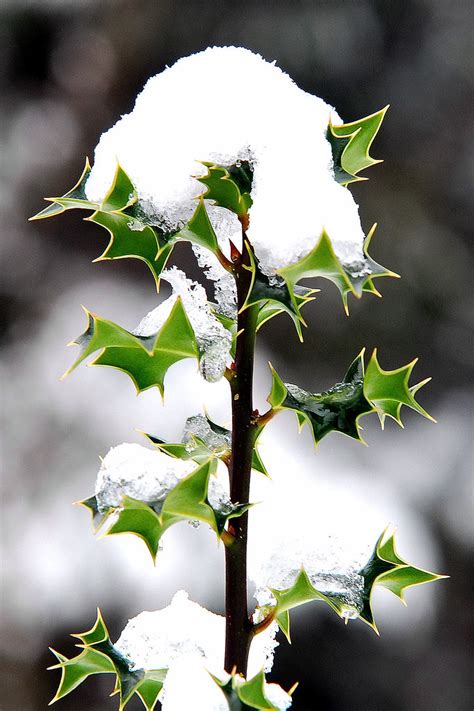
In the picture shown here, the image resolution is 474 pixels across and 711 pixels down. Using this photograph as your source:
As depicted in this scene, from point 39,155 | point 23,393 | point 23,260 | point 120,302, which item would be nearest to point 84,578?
point 23,393

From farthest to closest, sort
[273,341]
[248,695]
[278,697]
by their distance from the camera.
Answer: [273,341] < [278,697] < [248,695]

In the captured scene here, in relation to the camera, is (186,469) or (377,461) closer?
(186,469)

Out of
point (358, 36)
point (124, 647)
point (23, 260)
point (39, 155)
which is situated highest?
point (124, 647)

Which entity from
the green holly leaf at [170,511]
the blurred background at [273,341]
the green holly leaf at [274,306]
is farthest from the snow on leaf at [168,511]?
A: the blurred background at [273,341]

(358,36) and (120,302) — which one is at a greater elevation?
(358,36)

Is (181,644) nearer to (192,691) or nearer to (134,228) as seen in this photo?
(192,691)

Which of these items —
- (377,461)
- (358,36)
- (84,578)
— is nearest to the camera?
(84,578)

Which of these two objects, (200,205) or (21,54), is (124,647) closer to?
(200,205)

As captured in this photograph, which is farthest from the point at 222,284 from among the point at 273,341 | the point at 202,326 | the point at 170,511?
the point at 273,341
